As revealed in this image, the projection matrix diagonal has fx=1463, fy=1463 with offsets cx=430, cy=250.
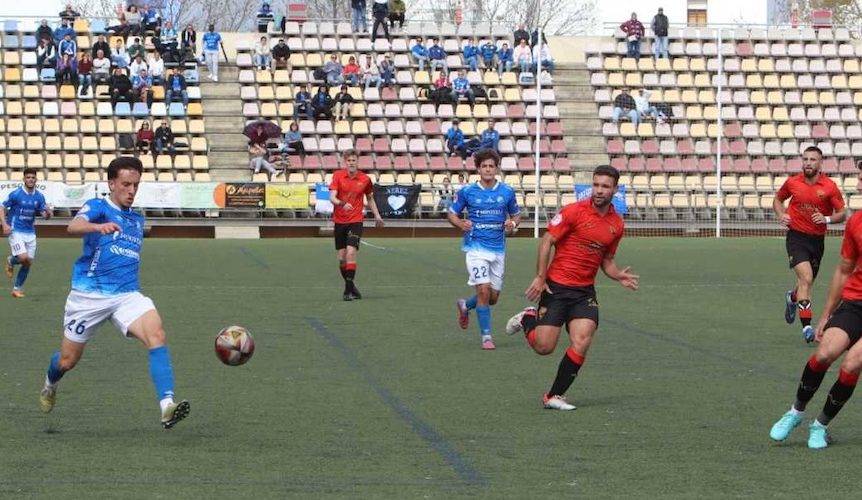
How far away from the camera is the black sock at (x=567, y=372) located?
32.0 feet

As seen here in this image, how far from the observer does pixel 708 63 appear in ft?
147

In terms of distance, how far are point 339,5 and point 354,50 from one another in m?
27.5

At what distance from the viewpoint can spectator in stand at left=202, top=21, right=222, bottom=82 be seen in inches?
1670

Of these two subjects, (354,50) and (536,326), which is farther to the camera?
(354,50)

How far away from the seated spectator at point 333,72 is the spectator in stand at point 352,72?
0.16m

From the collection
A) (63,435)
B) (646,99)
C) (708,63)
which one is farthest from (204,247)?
(63,435)

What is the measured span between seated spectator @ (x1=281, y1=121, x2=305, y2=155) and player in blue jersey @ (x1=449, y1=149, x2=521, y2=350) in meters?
26.0

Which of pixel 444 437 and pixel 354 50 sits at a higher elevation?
pixel 354 50

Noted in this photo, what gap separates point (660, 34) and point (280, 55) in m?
11.6

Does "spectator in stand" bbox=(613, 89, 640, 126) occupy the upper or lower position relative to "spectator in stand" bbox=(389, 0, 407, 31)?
lower

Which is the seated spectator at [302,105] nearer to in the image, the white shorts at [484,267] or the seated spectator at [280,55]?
the seated spectator at [280,55]

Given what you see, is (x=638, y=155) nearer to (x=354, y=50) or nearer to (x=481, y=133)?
(x=481, y=133)

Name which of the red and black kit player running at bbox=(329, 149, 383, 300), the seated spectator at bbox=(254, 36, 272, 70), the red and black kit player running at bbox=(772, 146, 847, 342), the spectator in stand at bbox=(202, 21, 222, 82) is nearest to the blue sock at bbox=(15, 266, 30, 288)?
the red and black kit player running at bbox=(329, 149, 383, 300)

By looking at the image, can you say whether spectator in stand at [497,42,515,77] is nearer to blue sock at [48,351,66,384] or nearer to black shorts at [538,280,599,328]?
black shorts at [538,280,599,328]
